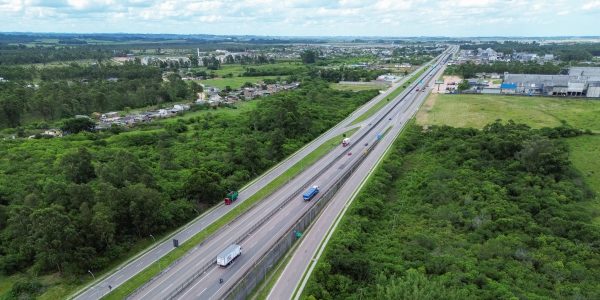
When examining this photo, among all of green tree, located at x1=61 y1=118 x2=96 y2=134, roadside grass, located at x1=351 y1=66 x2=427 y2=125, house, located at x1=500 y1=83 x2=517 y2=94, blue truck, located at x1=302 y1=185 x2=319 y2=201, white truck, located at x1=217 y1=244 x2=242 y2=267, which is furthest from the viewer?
house, located at x1=500 y1=83 x2=517 y2=94

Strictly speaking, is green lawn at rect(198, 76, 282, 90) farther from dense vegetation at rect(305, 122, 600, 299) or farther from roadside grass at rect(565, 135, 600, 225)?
roadside grass at rect(565, 135, 600, 225)

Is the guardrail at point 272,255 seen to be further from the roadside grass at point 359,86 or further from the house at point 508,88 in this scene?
the house at point 508,88

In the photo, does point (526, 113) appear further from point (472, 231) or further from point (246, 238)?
point (246, 238)

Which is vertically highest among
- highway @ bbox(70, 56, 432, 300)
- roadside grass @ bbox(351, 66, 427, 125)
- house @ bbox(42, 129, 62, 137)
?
roadside grass @ bbox(351, 66, 427, 125)

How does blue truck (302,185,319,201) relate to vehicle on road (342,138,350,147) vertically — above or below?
below

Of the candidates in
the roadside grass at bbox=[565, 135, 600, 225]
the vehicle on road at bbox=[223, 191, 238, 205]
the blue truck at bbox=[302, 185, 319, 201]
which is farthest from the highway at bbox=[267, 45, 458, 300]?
the roadside grass at bbox=[565, 135, 600, 225]

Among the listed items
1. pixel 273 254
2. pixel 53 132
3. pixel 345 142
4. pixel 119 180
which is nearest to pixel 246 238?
pixel 273 254
